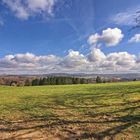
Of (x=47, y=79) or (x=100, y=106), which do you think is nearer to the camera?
(x=100, y=106)

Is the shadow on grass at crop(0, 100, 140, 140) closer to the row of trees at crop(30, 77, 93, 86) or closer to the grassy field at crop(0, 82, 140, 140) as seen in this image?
the grassy field at crop(0, 82, 140, 140)

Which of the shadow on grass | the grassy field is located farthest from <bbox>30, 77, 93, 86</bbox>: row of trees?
the shadow on grass

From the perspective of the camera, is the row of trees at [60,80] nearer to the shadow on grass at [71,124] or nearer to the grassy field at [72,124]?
the grassy field at [72,124]

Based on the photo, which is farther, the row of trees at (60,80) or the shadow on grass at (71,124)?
the row of trees at (60,80)

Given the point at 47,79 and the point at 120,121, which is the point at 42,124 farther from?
the point at 47,79

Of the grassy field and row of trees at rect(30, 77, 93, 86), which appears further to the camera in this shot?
row of trees at rect(30, 77, 93, 86)

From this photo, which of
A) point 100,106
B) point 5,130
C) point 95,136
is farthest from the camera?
point 100,106

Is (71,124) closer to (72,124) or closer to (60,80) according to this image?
(72,124)

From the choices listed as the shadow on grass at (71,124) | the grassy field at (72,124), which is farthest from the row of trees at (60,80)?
the shadow on grass at (71,124)

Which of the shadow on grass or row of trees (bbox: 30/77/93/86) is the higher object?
row of trees (bbox: 30/77/93/86)

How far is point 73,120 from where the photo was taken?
39.5 ft

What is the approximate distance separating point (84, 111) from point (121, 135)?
4.79m

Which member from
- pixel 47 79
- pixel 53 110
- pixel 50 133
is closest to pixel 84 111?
pixel 53 110

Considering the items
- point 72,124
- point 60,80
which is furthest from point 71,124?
point 60,80
